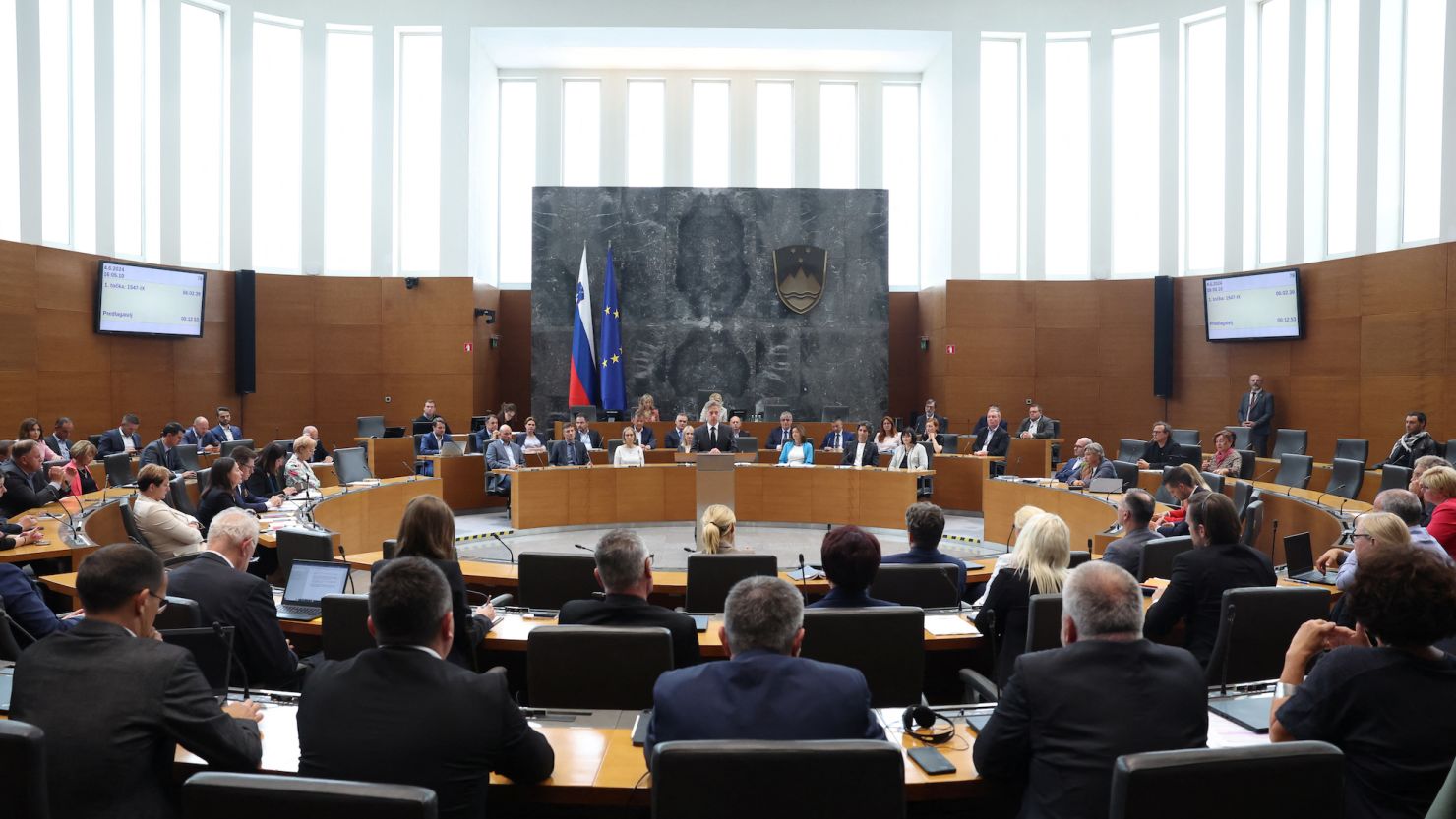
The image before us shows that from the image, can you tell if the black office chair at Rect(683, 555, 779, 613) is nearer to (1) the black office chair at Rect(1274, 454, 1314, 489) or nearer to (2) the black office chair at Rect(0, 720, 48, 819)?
(2) the black office chair at Rect(0, 720, 48, 819)

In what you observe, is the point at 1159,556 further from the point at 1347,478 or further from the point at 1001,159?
the point at 1001,159

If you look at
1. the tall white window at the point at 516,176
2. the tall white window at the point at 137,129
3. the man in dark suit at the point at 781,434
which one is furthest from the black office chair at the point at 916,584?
the tall white window at the point at 516,176

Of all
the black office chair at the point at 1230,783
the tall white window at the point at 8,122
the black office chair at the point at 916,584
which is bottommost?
the black office chair at the point at 916,584

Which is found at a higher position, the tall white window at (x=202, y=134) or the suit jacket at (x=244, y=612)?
the tall white window at (x=202, y=134)

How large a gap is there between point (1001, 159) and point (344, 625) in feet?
46.6

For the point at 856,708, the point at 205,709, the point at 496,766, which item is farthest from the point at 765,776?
the point at 205,709

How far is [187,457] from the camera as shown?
9750 millimetres

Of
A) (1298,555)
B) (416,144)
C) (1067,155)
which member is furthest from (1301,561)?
(416,144)

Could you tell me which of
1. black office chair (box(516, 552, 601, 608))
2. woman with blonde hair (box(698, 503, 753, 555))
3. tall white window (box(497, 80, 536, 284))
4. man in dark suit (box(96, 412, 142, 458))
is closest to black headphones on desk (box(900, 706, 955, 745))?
black office chair (box(516, 552, 601, 608))

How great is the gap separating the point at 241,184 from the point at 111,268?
109 inches

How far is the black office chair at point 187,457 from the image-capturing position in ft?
31.7

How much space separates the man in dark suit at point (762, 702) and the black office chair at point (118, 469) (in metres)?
7.69

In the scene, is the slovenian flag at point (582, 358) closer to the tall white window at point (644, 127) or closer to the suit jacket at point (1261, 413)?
the tall white window at point (644, 127)

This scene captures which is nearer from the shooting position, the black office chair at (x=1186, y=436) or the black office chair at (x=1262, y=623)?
the black office chair at (x=1262, y=623)
